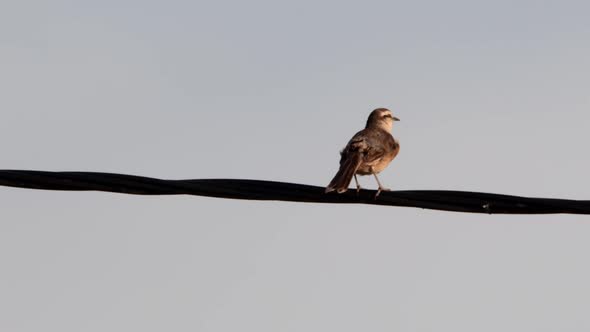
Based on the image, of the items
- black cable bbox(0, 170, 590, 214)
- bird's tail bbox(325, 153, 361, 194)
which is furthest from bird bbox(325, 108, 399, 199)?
black cable bbox(0, 170, 590, 214)

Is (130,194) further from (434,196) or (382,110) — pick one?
(382,110)

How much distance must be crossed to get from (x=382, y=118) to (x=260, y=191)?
922 cm

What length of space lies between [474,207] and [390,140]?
5.96 meters

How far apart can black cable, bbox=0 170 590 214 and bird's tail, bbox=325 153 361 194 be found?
0.71 meters

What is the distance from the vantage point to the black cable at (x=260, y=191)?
9.51 metres

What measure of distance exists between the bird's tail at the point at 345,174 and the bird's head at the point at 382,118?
4.60 metres

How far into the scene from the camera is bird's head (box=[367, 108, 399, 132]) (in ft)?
60.9

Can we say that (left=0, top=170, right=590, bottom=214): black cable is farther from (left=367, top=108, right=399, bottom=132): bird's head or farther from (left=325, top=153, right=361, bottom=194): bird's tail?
(left=367, top=108, right=399, bottom=132): bird's head

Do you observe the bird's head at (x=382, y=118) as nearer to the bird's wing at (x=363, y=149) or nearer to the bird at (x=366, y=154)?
the bird at (x=366, y=154)

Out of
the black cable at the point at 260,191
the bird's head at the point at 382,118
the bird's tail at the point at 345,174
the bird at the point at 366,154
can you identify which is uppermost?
the bird's head at the point at 382,118

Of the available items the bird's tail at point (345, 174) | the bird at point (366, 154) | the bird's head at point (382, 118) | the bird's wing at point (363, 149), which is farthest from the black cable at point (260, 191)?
the bird's head at point (382, 118)

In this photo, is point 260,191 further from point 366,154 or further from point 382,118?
point 382,118

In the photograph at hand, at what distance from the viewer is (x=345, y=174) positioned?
12570 millimetres

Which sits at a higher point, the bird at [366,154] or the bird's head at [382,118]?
the bird's head at [382,118]
